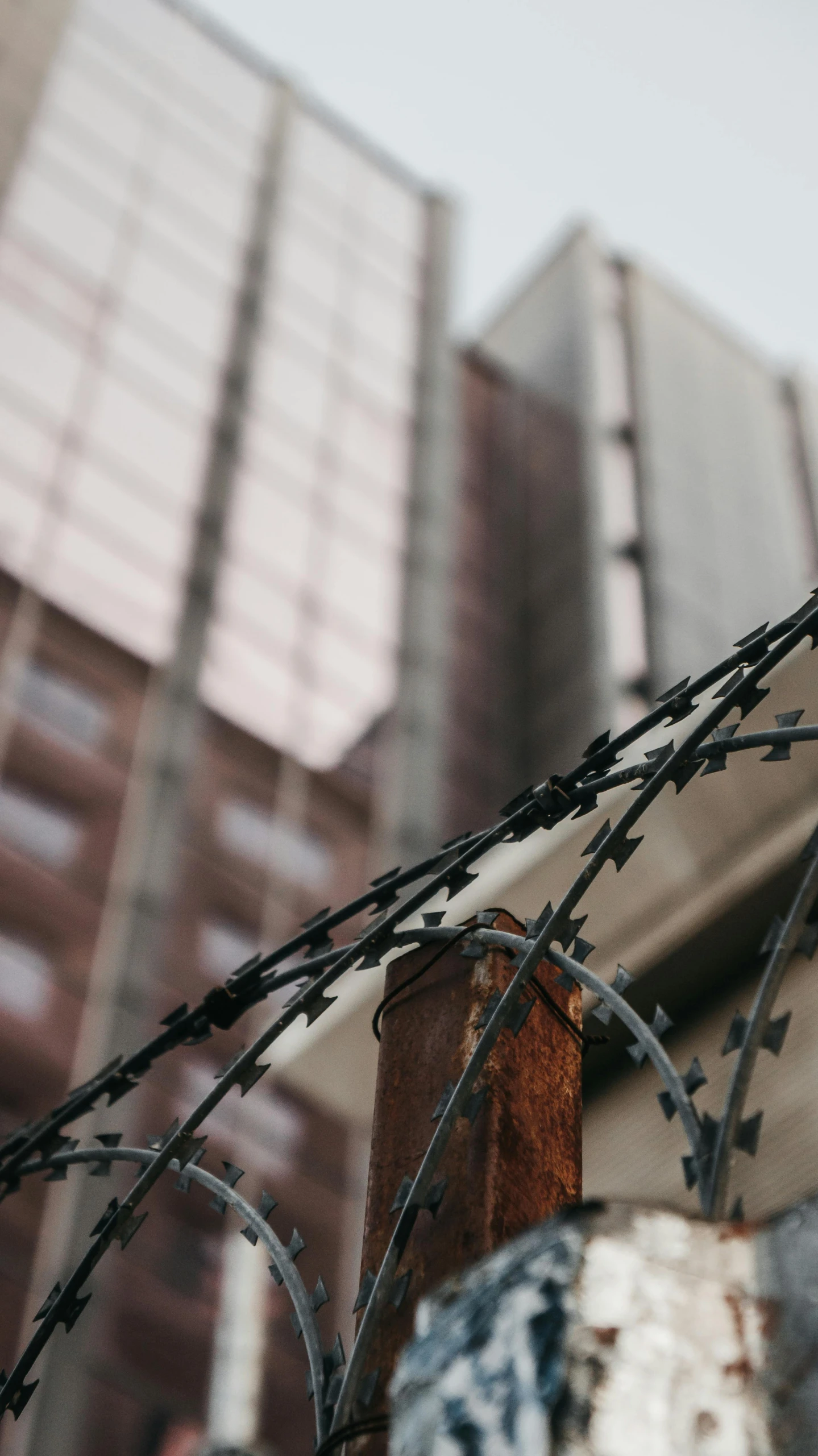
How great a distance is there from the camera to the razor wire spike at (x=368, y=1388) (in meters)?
1.92

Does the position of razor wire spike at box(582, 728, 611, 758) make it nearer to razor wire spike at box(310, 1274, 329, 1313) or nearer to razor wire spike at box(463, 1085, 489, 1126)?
razor wire spike at box(463, 1085, 489, 1126)

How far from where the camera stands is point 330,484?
2533cm

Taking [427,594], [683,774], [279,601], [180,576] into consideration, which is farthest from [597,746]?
[427,594]

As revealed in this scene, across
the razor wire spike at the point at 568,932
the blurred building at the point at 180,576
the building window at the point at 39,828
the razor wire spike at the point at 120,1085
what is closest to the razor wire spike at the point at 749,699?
the razor wire spike at the point at 568,932

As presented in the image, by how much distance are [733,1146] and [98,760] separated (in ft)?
59.4

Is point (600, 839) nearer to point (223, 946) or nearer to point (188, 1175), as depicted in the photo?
point (188, 1175)

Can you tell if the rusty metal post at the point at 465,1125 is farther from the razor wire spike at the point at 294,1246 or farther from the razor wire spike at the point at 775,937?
the razor wire spike at the point at 775,937

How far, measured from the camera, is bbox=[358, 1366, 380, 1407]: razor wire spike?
1.92m

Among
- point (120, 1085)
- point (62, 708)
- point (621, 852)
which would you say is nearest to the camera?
point (621, 852)

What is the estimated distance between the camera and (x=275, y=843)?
810 inches

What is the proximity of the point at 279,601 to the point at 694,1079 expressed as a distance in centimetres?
2147

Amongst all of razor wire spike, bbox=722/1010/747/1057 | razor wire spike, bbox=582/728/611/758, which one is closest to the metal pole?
razor wire spike, bbox=582/728/611/758

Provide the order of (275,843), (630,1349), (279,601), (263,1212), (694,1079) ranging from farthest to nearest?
(279,601) < (275,843) < (263,1212) < (694,1079) < (630,1349)

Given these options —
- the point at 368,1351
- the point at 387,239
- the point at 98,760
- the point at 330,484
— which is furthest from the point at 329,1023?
the point at 387,239
